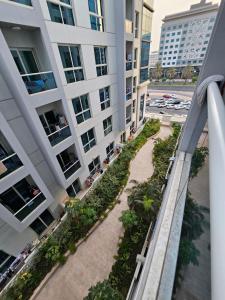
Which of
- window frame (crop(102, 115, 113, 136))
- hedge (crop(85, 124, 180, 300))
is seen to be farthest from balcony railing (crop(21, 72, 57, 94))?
hedge (crop(85, 124, 180, 300))

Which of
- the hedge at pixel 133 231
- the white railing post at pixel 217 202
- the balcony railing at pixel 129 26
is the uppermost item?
the balcony railing at pixel 129 26

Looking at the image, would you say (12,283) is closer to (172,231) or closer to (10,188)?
(10,188)

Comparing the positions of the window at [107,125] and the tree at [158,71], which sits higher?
the window at [107,125]

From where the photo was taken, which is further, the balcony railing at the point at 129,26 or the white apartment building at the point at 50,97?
the balcony railing at the point at 129,26

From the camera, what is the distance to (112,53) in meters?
Result: 11.6

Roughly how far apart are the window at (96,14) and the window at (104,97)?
12.7 feet

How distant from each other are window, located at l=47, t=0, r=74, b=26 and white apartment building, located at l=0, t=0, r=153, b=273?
0.04 metres

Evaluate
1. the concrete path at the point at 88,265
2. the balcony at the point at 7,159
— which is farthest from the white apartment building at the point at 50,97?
the concrete path at the point at 88,265

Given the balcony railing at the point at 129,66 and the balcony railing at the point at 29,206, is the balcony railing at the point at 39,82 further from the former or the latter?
the balcony railing at the point at 129,66

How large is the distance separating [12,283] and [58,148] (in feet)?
23.4

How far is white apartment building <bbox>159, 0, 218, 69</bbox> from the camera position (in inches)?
1715

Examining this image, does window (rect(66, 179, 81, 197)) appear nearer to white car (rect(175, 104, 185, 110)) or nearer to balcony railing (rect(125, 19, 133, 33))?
balcony railing (rect(125, 19, 133, 33))

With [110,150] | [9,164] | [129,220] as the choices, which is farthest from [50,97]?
[110,150]

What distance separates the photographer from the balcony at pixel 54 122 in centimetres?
796
